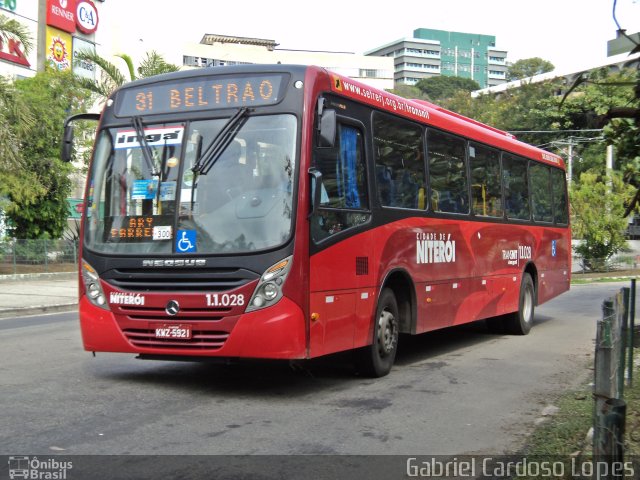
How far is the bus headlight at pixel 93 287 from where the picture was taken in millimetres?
8031

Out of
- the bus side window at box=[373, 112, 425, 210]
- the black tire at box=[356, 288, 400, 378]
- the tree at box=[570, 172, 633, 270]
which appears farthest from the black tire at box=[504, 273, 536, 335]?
the tree at box=[570, 172, 633, 270]

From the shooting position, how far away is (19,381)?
8258 millimetres

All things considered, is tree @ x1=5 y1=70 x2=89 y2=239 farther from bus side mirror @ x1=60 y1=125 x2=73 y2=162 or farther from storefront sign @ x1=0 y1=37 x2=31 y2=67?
bus side mirror @ x1=60 y1=125 x2=73 y2=162

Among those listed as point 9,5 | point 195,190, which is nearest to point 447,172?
point 195,190

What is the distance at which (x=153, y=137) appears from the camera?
8125 millimetres

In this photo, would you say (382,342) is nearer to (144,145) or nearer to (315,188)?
(315,188)

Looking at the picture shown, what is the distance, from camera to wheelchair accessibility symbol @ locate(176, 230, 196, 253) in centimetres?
763

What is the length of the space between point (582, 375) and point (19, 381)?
655 cm

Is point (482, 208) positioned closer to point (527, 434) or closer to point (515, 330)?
point (515, 330)

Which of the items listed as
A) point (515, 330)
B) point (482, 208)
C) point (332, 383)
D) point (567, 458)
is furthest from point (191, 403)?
point (515, 330)

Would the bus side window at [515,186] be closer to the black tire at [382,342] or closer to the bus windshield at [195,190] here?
the black tire at [382,342]

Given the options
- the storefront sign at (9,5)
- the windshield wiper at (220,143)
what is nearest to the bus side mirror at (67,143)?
the windshield wiper at (220,143)

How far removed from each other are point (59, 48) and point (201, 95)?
3979 cm

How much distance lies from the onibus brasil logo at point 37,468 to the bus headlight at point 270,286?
252 centimetres
